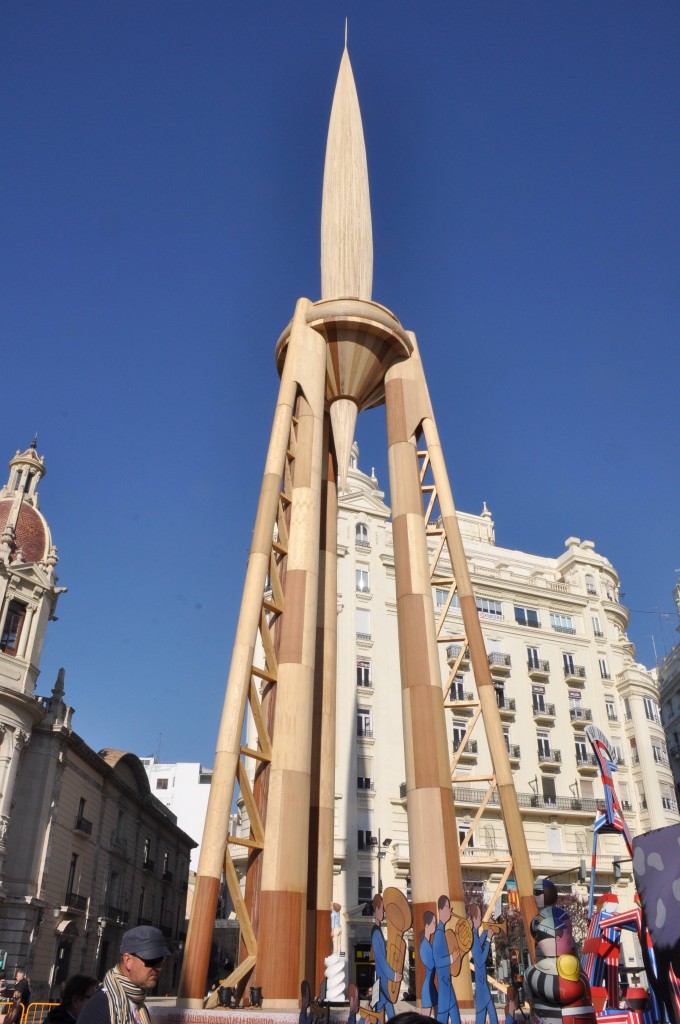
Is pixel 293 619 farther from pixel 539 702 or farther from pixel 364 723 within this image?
pixel 539 702

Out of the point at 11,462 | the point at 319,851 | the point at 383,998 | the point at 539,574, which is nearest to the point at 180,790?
the point at 539,574

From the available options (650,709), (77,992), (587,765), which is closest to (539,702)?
(587,765)

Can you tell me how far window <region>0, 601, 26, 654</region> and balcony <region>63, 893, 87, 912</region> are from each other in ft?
31.6

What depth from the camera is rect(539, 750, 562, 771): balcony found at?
39.9 m

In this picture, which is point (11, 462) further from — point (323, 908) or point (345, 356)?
point (323, 908)

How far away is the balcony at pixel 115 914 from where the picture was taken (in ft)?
111

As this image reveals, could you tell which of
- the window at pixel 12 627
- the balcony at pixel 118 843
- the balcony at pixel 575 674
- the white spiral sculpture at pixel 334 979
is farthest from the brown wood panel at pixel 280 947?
the balcony at pixel 575 674

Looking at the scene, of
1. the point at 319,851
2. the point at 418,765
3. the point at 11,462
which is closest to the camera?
the point at 418,765

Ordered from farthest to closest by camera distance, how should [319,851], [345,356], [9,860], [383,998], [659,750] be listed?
1. [659,750]
2. [9,860]
3. [345,356]
4. [319,851]
5. [383,998]

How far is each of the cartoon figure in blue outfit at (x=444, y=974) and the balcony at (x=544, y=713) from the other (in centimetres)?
3469

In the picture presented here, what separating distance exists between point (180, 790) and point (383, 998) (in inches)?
2699

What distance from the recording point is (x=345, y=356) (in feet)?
51.9

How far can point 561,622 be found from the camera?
1793 inches

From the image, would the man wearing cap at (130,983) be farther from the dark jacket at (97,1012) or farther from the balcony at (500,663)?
the balcony at (500,663)
